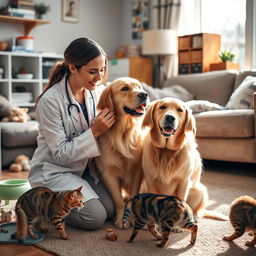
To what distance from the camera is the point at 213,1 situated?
5.76m

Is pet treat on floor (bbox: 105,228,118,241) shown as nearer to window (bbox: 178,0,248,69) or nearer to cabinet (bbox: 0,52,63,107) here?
cabinet (bbox: 0,52,63,107)

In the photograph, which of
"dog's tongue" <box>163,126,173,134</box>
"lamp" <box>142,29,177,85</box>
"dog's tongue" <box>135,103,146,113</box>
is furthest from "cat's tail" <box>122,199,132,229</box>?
"lamp" <box>142,29,177,85</box>

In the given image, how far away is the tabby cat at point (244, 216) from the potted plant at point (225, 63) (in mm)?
3682

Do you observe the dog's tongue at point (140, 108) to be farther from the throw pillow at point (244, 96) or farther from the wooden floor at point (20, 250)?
the throw pillow at point (244, 96)

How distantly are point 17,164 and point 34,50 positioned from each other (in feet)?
8.32

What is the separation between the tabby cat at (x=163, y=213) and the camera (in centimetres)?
168

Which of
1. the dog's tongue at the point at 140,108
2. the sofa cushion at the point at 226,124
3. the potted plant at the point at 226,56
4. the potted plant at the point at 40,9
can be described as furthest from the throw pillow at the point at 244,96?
the potted plant at the point at 40,9

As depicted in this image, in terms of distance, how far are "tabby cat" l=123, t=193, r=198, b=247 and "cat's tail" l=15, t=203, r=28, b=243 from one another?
0.48 m

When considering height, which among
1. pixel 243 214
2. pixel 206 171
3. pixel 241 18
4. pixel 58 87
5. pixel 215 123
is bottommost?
pixel 206 171

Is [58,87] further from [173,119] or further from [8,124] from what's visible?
[8,124]

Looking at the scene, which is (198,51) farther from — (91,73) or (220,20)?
(91,73)

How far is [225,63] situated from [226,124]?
1.84 meters

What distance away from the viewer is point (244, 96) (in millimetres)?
3971

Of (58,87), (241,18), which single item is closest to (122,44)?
(241,18)
